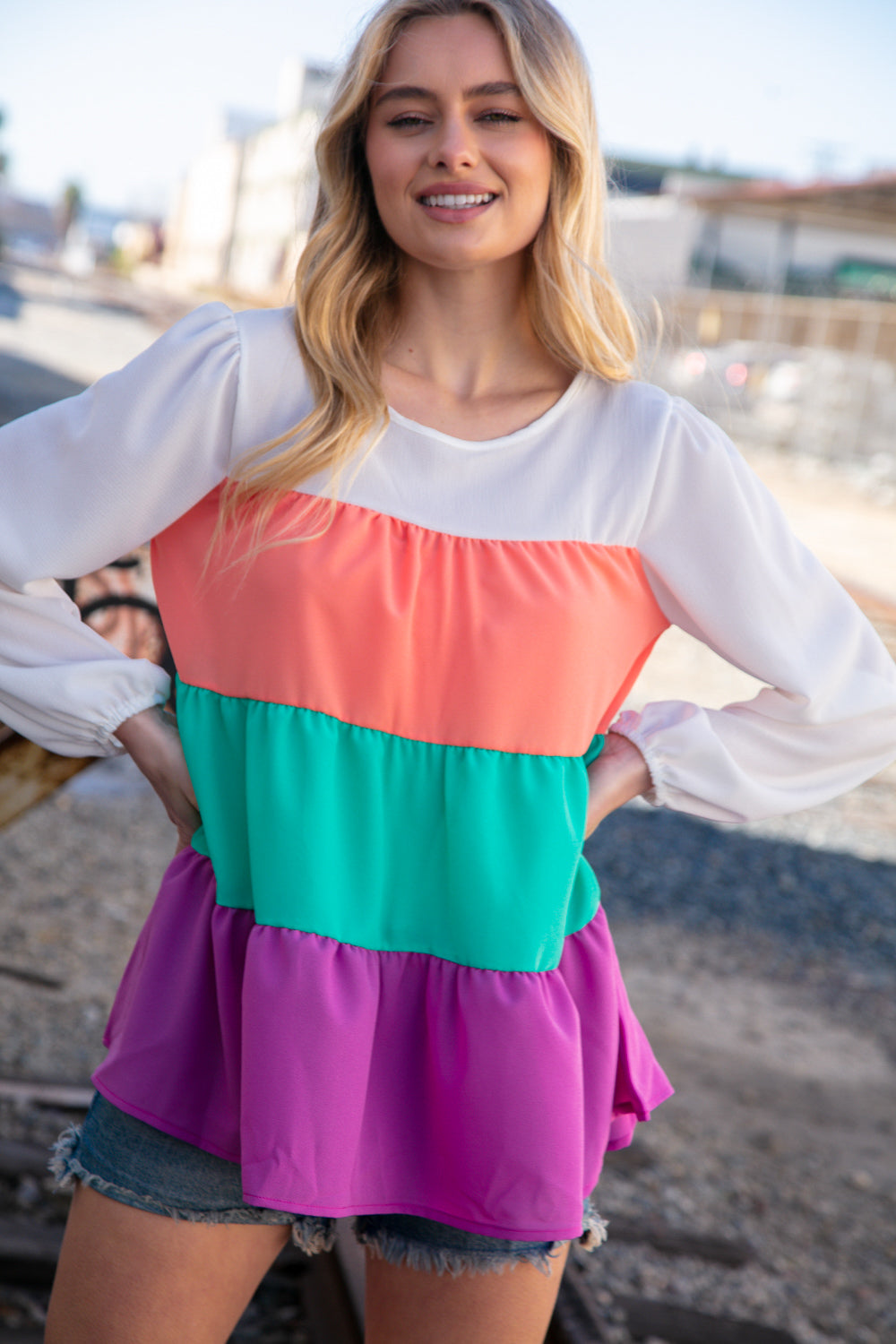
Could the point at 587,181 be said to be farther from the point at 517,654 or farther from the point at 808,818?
the point at 808,818

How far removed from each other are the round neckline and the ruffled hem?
0.63 m

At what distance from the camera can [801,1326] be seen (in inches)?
127

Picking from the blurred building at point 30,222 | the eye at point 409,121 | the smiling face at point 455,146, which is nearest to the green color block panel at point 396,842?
the smiling face at point 455,146

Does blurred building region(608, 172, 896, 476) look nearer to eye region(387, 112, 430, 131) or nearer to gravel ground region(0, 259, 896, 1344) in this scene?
gravel ground region(0, 259, 896, 1344)

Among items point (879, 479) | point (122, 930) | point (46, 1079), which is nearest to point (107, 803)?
point (122, 930)

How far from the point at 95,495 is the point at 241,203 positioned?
6123cm

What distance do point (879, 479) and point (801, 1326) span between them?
16188mm

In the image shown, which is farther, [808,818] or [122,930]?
[808,818]

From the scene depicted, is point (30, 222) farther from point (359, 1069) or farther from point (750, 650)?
point (359, 1069)

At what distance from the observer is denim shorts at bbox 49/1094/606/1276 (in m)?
1.52

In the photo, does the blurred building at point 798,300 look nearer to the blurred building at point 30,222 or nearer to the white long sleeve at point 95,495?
the white long sleeve at point 95,495

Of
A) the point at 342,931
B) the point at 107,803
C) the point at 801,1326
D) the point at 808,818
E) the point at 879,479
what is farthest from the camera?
the point at 879,479

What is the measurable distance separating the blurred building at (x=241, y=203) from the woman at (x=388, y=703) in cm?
3912

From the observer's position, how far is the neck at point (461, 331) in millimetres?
1719
